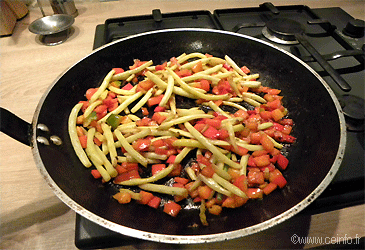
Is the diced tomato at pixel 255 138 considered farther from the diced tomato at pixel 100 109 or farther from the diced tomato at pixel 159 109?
the diced tomato at pixel 100 109

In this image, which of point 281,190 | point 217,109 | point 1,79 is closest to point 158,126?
point 217,109

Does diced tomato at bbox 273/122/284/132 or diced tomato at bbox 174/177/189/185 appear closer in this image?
diced tomato at bbox 174/177/189/185

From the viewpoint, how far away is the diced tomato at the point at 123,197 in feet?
3.01

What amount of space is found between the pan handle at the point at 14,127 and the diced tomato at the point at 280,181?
0.98m

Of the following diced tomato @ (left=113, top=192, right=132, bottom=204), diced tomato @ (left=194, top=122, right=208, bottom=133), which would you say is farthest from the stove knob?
diced tomato @ (left=113, top=192, right=132, bottom=204)

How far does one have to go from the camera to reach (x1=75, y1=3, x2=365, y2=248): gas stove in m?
0.90

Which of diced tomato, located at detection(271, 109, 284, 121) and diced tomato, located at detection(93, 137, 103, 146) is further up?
diced tomato, located at detection(93, 137, 103, 146)

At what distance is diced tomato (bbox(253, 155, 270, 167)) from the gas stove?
0.78 ft

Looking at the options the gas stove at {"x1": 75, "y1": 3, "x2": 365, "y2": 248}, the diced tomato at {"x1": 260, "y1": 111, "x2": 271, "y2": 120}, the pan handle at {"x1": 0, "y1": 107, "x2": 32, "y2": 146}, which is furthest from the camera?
the diced tomato at {"x1": 260, "y1": 111, "x2": 271, "y2": 120}

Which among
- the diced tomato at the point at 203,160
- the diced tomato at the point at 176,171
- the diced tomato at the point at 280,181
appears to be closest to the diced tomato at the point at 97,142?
the diced tomato at the point at 176,171

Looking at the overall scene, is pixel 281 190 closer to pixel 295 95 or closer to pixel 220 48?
pixel 295 95

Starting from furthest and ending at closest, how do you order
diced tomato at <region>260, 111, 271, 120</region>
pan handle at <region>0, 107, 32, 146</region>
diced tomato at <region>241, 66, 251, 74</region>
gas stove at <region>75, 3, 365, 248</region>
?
diced tomato at <region>241, 66, 251, 74</region> → diced tomato at <region>260, 111, 271, 120</region> → gas stove at <region>75, 3, 365, 248</region> → pan handle at <region>0, 107, 32, 146</region>

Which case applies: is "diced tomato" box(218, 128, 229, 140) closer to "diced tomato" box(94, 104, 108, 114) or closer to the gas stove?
the gas stove

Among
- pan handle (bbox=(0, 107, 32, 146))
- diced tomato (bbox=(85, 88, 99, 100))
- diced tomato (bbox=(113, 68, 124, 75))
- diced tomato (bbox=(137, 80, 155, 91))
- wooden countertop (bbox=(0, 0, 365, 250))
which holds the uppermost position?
pan handle (bbox=(0, 107, 32, 146))
